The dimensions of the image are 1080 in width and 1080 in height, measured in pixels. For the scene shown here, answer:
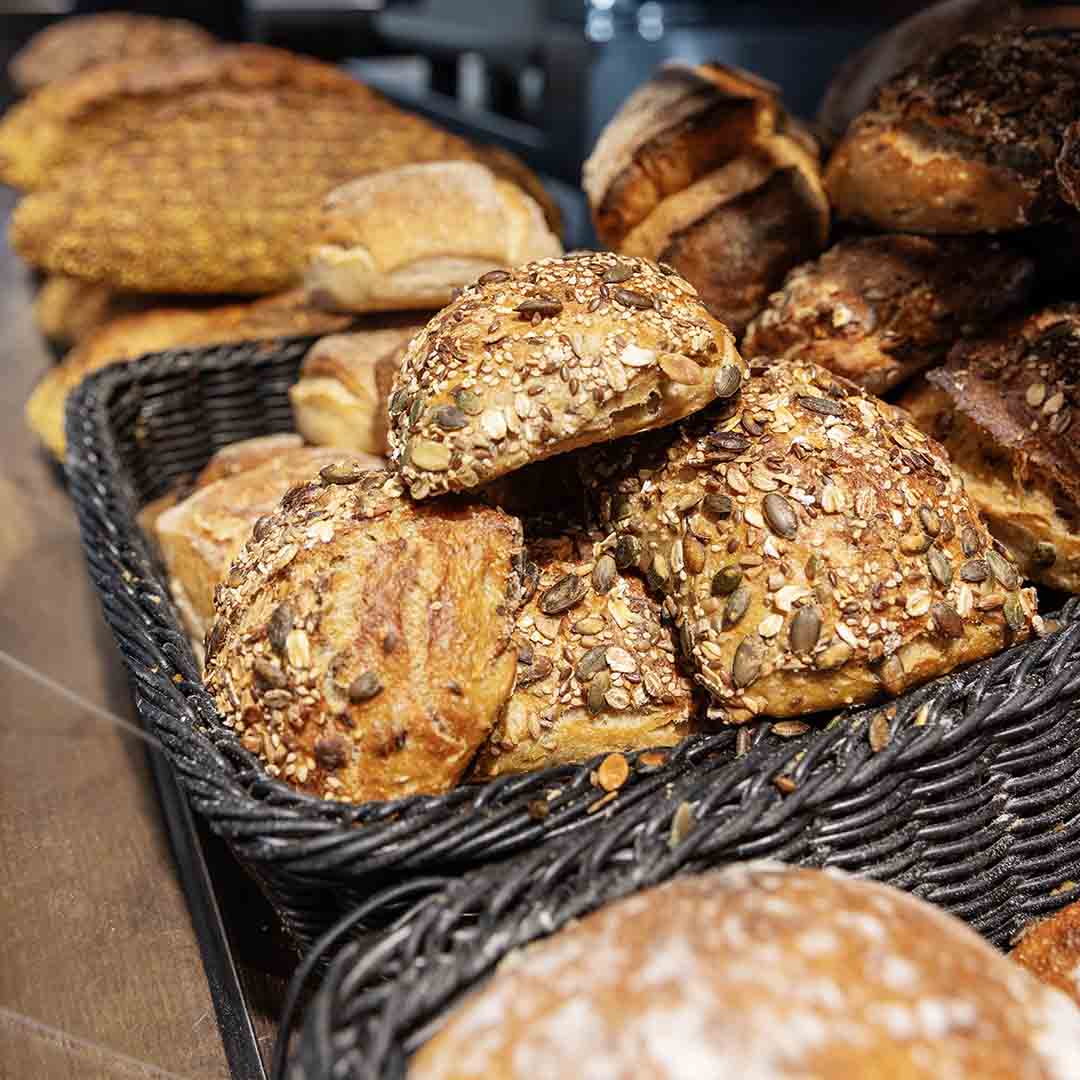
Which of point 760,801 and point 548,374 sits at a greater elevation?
point 548,374

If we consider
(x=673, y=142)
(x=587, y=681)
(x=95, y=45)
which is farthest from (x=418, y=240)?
(x=95, y=45)

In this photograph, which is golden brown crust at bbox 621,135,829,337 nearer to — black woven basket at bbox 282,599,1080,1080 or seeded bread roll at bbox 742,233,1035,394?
seeded bread roll at bbox 742,233,1035,394

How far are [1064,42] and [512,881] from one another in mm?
1442

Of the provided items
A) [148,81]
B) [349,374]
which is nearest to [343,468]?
[349,374]

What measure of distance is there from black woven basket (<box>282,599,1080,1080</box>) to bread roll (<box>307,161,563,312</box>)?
1.17 metres

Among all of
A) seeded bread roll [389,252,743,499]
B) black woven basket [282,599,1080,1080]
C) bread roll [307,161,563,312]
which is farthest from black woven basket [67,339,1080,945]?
bread roll [307,161,563,312]

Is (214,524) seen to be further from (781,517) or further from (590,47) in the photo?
(590,47)

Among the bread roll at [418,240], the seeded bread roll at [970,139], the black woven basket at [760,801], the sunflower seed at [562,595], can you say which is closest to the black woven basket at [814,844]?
the black woven basket at [760,801]

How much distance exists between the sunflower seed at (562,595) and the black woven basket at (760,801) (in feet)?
0.78

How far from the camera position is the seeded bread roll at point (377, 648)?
1.17 meters

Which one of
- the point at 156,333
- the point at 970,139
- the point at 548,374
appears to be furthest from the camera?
the point at 156,333

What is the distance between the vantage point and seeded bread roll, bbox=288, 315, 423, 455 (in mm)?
1945

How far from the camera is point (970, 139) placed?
1.54 m

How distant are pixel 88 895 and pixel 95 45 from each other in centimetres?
425
